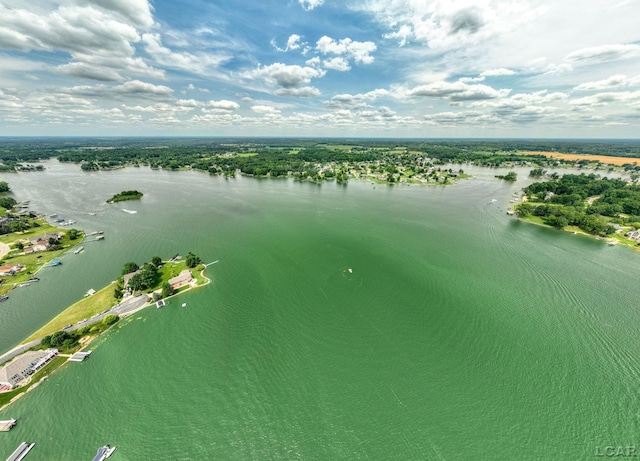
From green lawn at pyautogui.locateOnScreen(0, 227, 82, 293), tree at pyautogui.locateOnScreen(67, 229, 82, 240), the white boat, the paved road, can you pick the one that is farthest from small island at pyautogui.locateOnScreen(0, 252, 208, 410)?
tree at pyautogui.locateOnScreen(67, 229, 82, 240)

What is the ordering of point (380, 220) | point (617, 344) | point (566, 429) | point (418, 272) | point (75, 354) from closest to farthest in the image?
point (566, 429), point (75, 354), point (617, 344), point (418, 272), point (380, 220)

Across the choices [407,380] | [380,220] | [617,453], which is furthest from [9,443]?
[380,220]

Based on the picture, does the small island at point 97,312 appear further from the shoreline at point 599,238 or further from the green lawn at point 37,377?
the shoreline at point 599,238

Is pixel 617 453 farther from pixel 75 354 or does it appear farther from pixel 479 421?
pixel 75 354

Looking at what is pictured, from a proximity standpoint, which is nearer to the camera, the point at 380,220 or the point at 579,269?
the point at 579,269

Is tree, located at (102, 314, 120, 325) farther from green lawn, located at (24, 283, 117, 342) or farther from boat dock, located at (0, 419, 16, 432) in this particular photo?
boat dock, located at (0, 419, 16, 432)

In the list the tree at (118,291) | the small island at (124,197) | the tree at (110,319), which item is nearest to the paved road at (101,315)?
the tree at (110,319)

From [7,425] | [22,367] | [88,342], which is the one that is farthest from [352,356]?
[22,367]
